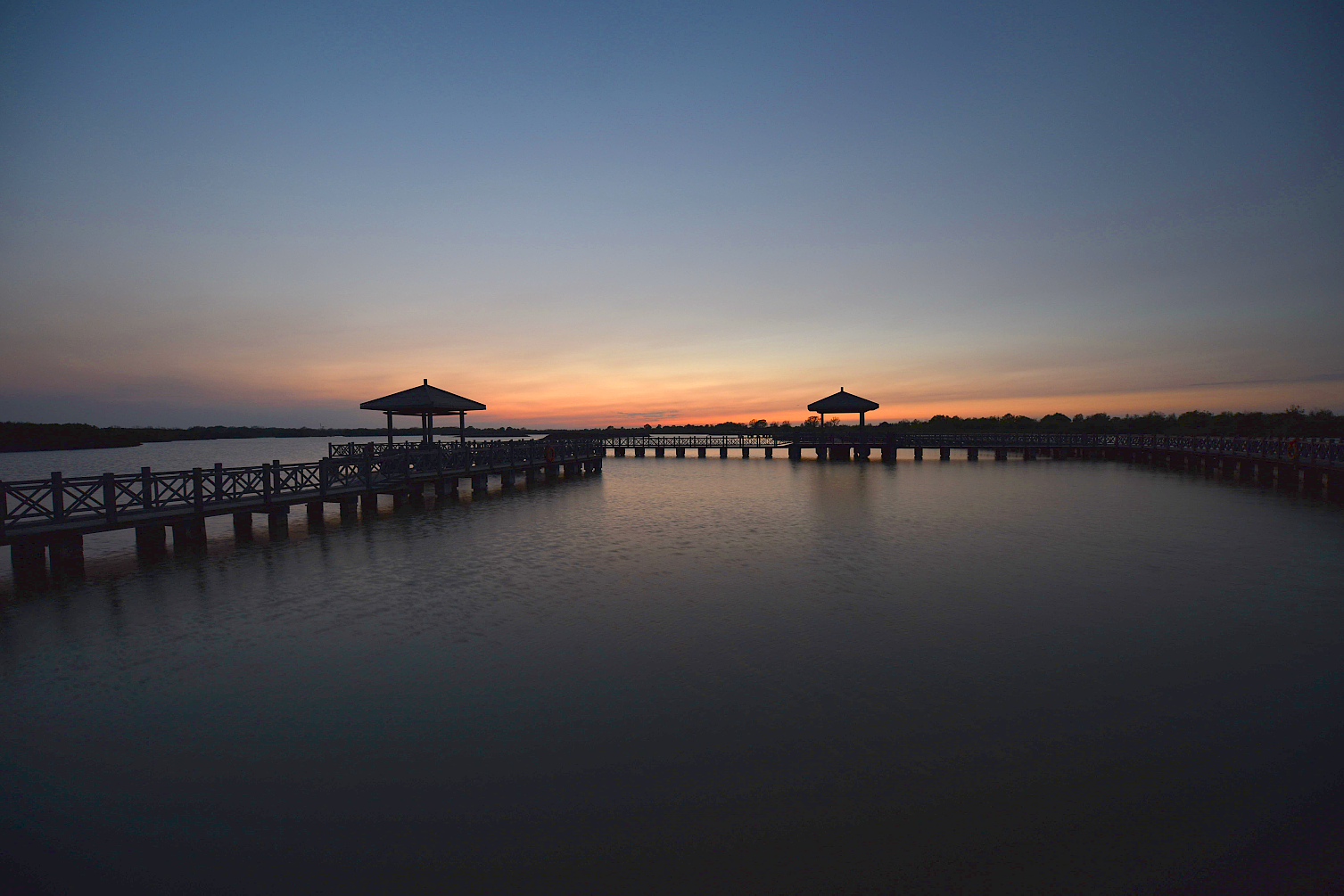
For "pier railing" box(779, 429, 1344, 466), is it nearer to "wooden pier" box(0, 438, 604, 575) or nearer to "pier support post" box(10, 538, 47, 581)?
"wooden pier" box(0, 438, 604, 575)

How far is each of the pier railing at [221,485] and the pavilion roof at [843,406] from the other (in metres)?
21.3

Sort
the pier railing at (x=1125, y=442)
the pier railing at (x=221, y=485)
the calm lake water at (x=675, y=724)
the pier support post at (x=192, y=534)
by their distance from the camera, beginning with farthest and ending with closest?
the pier railing at (x=1125, y=442) → the pier support post at (x=192, y=534) → the pier railing at (x=221, y=485) → the calm lake water at (x=675, y=724)

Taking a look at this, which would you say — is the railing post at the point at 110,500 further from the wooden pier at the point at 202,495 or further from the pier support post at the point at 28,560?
the pier support post at the point at 28,560

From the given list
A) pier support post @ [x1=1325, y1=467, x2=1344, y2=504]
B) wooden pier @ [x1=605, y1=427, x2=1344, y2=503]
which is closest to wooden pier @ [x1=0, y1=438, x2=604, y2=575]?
wooden pier @ [x1=605, y1=427, x2=1344, y2=503]

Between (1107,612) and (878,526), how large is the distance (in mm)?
8499

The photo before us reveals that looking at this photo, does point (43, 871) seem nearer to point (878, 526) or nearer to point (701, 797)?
point (701, 797)

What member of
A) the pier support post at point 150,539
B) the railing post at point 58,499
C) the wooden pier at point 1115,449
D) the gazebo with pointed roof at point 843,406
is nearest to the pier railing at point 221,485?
the railing post at point 58,499

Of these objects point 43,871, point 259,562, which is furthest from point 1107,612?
point 259,562

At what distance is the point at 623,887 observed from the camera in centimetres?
385

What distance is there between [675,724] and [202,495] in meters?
15.0

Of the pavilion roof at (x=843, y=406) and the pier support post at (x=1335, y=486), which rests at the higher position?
the pavilion roof at (x=843, y=406)

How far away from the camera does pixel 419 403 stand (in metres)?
24.8

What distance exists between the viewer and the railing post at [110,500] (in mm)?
13148

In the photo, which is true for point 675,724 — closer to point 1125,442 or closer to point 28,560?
point 28,560
